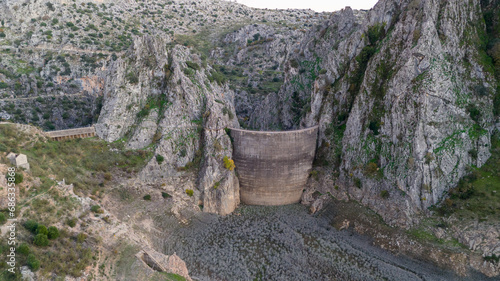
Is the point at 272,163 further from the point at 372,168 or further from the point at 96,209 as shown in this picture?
the point at 96,209

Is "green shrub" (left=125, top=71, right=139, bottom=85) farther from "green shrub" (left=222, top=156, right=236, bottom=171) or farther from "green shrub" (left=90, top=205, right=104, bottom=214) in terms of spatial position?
"green shrub" (left=90, top=205, right=104, bottom=214)

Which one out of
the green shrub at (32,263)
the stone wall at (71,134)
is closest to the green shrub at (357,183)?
the green shrub at (32,263)

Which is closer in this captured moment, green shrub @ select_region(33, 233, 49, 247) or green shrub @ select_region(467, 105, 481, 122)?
green shrub @ select_region(33, 233, 49, 247)

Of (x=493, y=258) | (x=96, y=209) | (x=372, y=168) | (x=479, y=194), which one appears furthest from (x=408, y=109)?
(x=96, y=209)

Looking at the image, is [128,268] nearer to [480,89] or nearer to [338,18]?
[480,89]

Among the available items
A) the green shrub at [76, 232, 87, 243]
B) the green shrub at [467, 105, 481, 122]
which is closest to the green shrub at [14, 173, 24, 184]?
the green shrub at [76, 232, 87, 243]

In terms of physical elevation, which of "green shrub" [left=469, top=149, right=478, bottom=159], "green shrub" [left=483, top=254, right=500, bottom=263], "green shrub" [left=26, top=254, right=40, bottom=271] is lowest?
"green shrub" [left=483, top=254, right=500, bottom=263]
